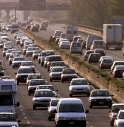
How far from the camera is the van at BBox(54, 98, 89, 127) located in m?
37.1

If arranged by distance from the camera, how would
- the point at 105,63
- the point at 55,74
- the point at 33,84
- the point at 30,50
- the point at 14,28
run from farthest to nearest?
the point at 14,28 → the point at 30,50 → the point at 105,63 → the point at 55,74 → the point at 33,84

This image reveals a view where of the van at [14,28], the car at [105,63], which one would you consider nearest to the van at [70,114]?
the car at [105,63]

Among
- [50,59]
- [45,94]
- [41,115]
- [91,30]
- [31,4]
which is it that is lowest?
[91,30]

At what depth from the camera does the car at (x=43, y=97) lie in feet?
160

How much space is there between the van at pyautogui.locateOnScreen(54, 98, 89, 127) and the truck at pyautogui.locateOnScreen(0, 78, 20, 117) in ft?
14.9

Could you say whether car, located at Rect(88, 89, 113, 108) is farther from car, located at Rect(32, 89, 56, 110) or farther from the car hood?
the car hood

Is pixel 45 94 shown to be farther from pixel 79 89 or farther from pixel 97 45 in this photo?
pixel 97 45

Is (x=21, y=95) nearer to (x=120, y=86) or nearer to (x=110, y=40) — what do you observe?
(x=120, y=86)

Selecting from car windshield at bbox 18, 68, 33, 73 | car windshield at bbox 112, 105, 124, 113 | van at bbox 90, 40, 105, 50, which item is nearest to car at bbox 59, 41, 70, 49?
van at bbox 90, 40, 105, 50

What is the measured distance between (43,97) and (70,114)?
461 inches

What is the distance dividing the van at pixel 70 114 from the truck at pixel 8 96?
4.55 meters

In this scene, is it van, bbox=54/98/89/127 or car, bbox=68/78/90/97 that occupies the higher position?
van, bbox=54/98/89/127

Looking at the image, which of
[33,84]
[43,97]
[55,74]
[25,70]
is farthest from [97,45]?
[43,97]

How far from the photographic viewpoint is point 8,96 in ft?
144
